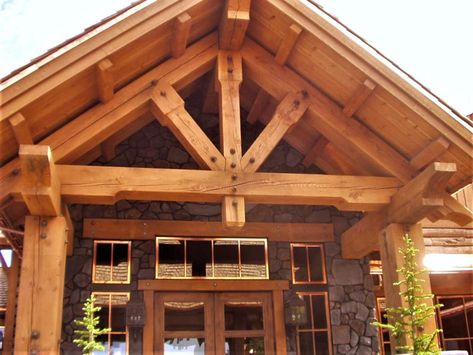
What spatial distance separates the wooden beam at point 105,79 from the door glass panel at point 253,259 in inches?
122

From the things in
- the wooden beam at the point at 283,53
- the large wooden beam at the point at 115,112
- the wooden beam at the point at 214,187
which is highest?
the wooden beam at the point at 283,53

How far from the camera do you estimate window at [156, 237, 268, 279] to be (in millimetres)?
8086

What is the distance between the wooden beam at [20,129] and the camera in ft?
18.2

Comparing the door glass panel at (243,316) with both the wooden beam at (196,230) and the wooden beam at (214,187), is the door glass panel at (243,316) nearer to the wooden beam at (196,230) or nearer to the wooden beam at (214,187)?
the wooden beam at (196,230)

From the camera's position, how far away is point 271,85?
708 centimetres

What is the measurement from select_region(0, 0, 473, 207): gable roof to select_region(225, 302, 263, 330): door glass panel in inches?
91.6

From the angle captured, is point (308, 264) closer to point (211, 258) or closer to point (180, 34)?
point (211, 258)

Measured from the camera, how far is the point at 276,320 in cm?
800

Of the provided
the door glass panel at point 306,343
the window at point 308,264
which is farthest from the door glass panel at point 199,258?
the door glass panel at point 306,343

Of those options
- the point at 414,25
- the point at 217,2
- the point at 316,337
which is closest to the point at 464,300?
the point at 316,337

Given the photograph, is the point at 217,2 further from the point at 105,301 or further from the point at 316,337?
the point at 316,337

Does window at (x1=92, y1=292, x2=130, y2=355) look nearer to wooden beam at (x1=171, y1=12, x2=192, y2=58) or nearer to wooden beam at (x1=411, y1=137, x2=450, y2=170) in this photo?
wooden beam at (x1=171, y1=12, x2=192, y2=58)

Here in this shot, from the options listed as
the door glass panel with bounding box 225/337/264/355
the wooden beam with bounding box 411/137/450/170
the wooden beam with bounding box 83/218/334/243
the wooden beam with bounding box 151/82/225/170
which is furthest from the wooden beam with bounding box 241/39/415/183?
the door glass panel with bounding box 225/337/264/355

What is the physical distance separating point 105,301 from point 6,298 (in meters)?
1.29
